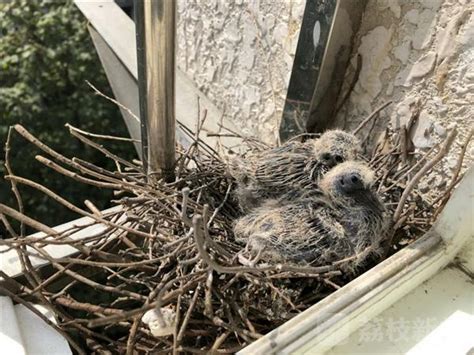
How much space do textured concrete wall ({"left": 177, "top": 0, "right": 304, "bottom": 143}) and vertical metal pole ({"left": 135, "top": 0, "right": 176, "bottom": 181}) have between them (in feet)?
1.29

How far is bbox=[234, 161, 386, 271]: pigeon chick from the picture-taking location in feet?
2.15

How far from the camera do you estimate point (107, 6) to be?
187 cm

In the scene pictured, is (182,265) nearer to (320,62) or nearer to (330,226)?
(330,226)

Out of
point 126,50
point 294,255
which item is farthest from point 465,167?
point 126,50

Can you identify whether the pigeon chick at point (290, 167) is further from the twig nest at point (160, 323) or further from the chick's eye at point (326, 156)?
the twig nest at point (160, 323)

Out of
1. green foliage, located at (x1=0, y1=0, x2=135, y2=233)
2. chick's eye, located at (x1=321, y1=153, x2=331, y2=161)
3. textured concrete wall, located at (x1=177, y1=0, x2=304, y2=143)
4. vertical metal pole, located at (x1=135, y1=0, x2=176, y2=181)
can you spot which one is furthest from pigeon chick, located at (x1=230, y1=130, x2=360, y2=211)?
green foliage, located at (x1=0, y1=0, x2=135, y2=233)

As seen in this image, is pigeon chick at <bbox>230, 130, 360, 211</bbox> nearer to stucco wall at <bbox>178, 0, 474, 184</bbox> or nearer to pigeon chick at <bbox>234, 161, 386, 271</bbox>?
pigeon chick at <bbox>234, 161, 386, 271</bbox>

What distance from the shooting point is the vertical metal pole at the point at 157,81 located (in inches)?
27.2

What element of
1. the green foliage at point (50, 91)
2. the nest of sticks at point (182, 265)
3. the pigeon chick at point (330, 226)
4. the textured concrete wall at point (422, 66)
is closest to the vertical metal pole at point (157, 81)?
the nest of sticks at point (182, 265)

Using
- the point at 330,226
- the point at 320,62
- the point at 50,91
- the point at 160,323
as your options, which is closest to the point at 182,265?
the point at 160,323

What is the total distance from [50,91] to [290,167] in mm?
2107

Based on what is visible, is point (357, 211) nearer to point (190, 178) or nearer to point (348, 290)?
point (348, 290)

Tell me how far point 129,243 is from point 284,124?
1.49 feet

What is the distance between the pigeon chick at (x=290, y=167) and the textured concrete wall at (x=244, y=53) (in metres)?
0.38
